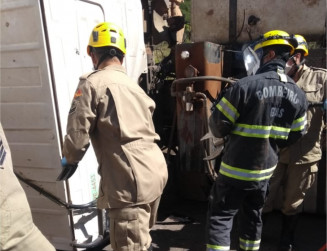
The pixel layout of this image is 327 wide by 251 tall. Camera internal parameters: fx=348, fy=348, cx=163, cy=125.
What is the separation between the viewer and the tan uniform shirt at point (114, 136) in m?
2.10

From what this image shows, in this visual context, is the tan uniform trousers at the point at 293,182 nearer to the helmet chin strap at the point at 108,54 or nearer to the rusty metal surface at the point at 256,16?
the rusty metal surface at the point at 256,16

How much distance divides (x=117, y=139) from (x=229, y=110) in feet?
2.61

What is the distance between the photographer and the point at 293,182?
301 centimetres

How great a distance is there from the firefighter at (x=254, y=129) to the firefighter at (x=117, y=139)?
516 millimetres

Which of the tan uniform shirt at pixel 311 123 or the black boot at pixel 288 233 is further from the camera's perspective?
the black boot at pixel 288 233

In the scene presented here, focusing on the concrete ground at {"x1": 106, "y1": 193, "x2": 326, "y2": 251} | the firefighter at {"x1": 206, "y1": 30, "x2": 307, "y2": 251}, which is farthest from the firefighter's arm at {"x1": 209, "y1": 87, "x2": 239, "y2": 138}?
the concrete ground at {"x1": 106, "y1": 193, "x2": 326, "y2": 251}

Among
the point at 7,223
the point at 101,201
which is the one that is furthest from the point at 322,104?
the point at 7,223

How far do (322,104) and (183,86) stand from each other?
48.3 inches

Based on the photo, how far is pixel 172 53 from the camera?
428cm

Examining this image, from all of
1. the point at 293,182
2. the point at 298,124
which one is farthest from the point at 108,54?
the point at 293,182

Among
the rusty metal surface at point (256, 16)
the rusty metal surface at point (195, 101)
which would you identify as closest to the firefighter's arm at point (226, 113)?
the rusty metal surface at point (195, 101)

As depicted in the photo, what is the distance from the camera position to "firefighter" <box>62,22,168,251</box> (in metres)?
2.11

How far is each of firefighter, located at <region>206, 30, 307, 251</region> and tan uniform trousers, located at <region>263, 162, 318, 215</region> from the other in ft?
1.79

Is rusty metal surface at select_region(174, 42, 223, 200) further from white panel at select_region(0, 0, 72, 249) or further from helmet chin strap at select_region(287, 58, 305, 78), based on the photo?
white panel at select_region(0, 0, 72, 249)
